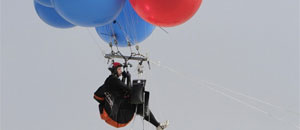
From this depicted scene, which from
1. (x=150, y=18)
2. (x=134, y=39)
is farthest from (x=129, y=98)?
(x=150, y=18)

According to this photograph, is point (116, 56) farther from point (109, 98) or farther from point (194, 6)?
point (194, 6)

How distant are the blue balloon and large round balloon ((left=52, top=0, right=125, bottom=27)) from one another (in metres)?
0.40

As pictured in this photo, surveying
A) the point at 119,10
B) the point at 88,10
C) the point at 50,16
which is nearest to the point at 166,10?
the point at 119,10

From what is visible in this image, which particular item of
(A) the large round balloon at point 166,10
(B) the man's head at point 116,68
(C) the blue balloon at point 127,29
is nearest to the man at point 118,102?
(B) the man's head at point 116,68

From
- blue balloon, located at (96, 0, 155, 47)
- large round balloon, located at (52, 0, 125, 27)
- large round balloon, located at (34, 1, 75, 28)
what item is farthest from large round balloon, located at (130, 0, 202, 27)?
large round balloon, located at (34, 1, 75, 28)

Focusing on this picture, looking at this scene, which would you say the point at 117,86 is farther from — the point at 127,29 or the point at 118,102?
the point at 127,29

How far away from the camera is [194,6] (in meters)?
1.92

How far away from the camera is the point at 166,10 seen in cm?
184

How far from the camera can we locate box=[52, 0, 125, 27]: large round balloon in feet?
6.33

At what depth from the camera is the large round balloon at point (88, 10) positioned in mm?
1931

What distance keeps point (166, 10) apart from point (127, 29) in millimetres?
736

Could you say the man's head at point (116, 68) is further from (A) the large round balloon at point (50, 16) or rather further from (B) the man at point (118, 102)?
(A) the large round balloon at point (50, 16)

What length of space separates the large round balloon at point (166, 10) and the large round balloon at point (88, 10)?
5.6 inches

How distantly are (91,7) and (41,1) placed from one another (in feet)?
1.87
